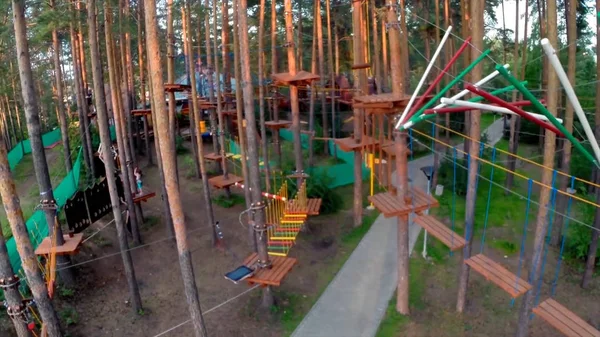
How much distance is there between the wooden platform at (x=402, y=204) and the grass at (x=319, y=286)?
2.95m

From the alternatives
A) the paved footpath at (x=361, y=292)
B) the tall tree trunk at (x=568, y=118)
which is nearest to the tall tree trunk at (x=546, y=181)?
the tall tree trunk at (x=568, y=118)

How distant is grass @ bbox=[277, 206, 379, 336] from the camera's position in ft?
30.5

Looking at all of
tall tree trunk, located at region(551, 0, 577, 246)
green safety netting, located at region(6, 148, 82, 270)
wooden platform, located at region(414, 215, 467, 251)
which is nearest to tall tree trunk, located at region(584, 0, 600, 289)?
tall tree trunk, located at region(551, 0, 577, 246)

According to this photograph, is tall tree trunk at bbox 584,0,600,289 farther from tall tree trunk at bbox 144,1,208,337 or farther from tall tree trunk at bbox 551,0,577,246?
tall tree trunk at bbox 144,1,208,337

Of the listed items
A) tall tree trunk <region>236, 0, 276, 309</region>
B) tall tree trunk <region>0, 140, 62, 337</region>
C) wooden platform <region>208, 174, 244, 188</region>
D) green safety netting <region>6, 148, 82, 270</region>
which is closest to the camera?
tall tree trunk <region>0, 140, 62, 337</region>

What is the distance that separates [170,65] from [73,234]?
4878 millimetres

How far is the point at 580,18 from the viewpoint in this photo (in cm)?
1611

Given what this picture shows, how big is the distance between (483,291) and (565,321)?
3.14m

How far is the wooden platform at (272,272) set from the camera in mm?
8555

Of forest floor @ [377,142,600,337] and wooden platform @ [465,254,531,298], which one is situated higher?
wooden platform @ [465,254,531,298]

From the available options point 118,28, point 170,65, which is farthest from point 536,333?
point 118,28

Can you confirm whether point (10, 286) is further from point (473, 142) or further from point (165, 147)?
point (473, 142)

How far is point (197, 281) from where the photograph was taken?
1073 cm

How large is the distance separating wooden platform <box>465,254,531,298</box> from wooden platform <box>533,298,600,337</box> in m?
0.41
